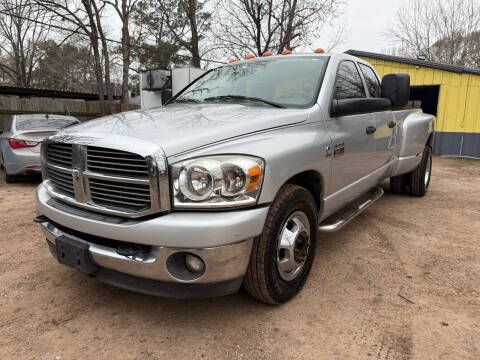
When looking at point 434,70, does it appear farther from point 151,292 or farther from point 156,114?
point 151,292

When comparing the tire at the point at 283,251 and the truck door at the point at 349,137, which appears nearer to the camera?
the tire at the point at 283,251

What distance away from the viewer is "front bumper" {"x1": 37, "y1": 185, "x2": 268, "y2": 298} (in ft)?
5.93

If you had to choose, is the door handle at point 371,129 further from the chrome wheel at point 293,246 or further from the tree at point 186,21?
the tree at point 186,21

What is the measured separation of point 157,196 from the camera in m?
1.84

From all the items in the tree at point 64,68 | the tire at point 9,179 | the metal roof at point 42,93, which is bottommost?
the tire at point 9,179

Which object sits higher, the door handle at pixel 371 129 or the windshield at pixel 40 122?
the door handle at pixel 371 129

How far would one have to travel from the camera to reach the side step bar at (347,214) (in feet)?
9.35

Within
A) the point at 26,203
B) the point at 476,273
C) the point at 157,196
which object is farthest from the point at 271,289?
the point at 26,203

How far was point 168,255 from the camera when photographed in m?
1.86

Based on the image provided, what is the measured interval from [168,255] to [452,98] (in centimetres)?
1218

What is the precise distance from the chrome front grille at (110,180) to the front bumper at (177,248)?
0.31 feet

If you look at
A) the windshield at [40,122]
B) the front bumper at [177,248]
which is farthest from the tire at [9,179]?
the front bumper at [177,248]

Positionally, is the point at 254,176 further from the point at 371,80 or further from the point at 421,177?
the point at 421,177

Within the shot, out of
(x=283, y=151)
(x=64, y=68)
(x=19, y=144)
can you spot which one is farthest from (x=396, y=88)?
(x=64, y=68)
